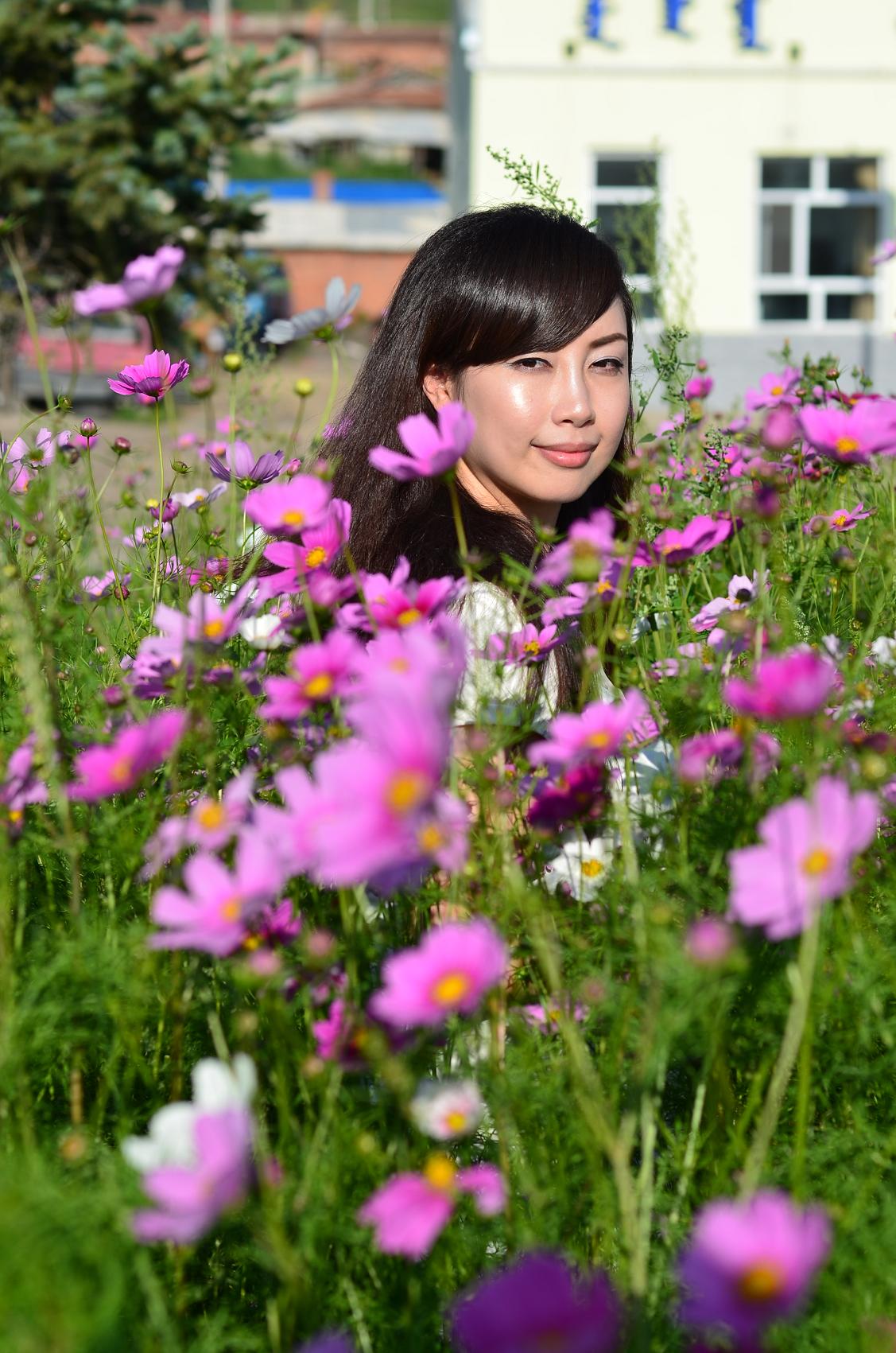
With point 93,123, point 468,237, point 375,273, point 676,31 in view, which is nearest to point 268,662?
point 468,237

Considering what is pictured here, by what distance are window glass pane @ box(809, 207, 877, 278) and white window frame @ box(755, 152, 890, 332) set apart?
24cm

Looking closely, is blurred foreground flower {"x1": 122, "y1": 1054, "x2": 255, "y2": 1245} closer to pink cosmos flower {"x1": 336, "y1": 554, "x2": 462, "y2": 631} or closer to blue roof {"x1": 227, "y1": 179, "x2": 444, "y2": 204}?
pink cosmos flower {"x1": 336, "y1": 554, "x2": 462, "y2": 631}

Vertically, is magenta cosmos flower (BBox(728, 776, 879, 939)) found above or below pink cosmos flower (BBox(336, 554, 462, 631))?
below

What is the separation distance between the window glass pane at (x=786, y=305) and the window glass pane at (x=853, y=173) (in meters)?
0.82

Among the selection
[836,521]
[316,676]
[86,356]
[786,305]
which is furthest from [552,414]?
[786,305]

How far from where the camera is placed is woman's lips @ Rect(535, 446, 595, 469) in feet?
5.01

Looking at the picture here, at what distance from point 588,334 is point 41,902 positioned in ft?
2.73

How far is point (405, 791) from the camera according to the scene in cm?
61

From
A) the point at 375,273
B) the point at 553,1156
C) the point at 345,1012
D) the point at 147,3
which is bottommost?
the point at 375,273

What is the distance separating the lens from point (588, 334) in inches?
61.4

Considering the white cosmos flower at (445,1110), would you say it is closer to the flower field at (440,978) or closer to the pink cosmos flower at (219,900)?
the flower field at (440,978)

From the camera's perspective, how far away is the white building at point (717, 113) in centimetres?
1020

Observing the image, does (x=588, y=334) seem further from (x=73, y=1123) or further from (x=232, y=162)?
(x=232, y=162)

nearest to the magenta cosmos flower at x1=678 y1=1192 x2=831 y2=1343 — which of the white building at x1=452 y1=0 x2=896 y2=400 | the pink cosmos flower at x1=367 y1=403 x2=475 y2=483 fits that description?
the pink cosmos flower at x1=367 y1=403 x2=475 y2=483
